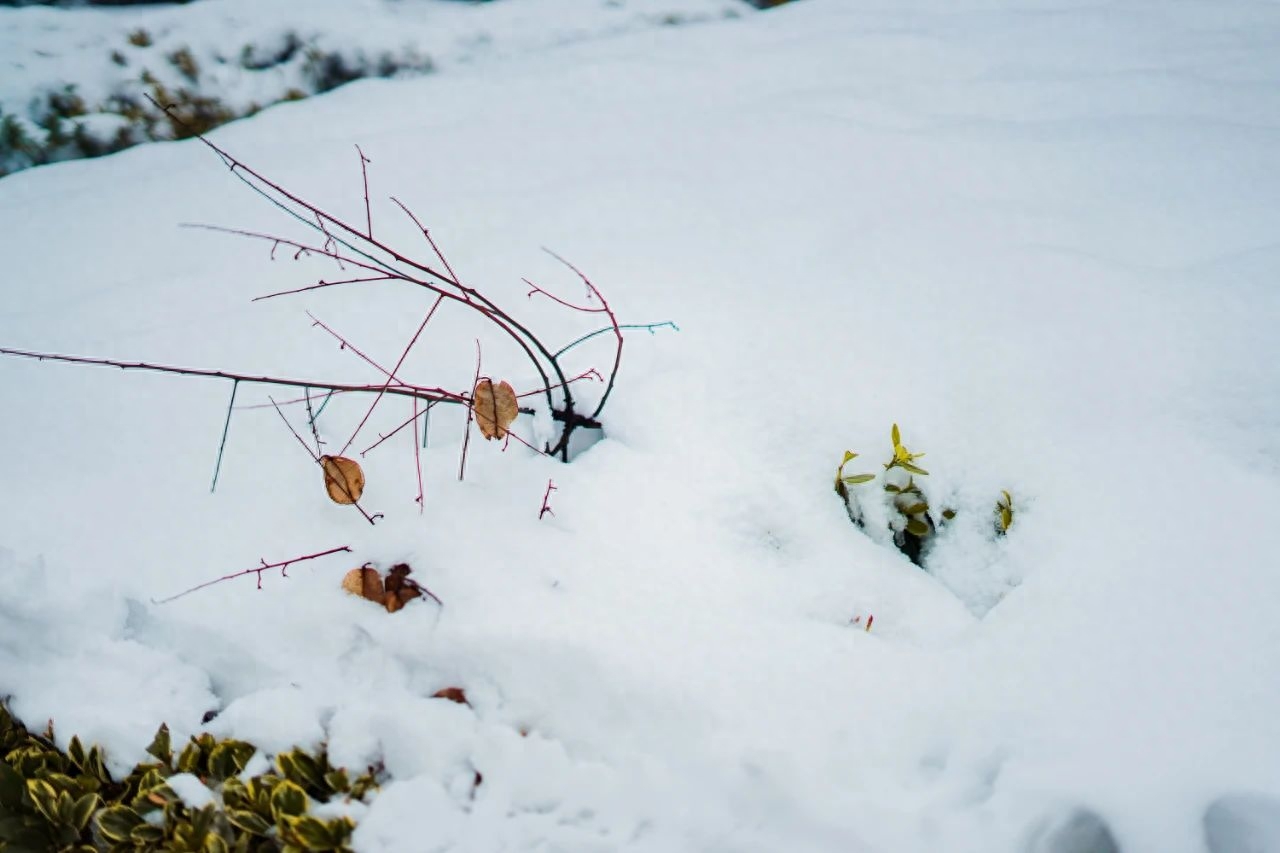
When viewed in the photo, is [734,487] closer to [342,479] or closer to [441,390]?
[441,390]

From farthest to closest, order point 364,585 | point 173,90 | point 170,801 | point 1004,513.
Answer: point 173,90 < point 1004,513 < point 364,585 < point 170,801

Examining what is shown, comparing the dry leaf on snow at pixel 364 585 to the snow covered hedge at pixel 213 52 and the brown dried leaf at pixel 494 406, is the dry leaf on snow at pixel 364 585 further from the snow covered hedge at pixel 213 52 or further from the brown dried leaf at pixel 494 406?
the snow covered hedge at pixel 213 52

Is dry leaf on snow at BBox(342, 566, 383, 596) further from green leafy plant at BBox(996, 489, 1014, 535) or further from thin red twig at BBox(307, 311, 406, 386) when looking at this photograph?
green leafy plant at BBox(996, 489, 1014, 535)

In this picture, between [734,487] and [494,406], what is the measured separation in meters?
0.43

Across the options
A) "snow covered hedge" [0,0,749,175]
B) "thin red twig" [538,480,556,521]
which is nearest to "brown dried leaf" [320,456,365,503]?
"thin red twig" [538,480,556,521]

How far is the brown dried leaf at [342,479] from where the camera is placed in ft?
3.59

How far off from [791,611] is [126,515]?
114 cm

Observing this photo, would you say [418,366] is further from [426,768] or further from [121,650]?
[426,768]

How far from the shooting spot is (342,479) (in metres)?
1.11

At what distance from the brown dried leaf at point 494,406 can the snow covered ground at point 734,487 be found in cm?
13

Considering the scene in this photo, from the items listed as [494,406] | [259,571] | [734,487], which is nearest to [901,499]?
[734,487]

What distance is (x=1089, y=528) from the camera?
1146 millimetres

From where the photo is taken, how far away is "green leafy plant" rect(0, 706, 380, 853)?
903mm

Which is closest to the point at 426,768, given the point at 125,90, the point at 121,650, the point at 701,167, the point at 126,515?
the point at 121,650
